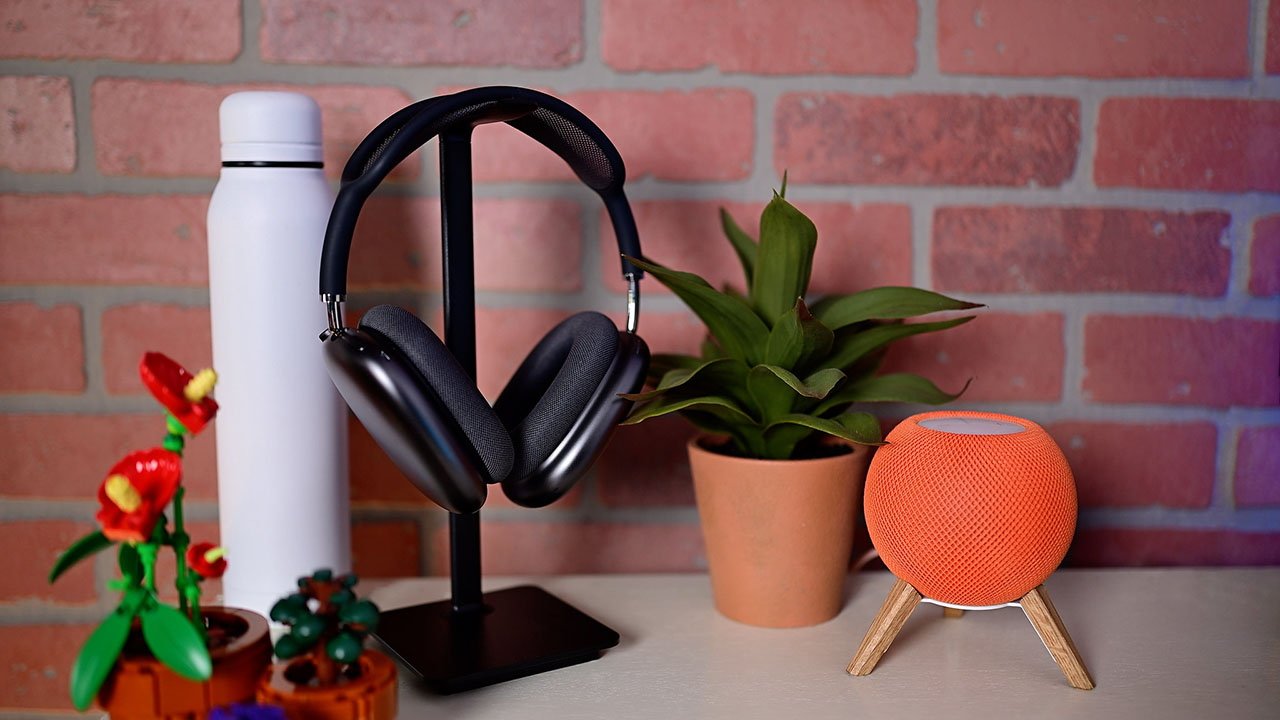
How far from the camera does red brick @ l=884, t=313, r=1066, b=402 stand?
81cm

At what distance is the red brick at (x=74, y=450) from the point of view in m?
0.79

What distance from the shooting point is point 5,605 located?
813mm

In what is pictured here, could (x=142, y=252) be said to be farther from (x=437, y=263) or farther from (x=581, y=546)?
(x=581, y=546)

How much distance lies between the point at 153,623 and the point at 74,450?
1.40 feet

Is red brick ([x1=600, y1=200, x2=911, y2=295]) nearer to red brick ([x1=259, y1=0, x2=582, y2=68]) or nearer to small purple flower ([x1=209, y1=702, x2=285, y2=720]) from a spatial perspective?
red brick ([x1=259, y1=0, x2=582, y2=68])

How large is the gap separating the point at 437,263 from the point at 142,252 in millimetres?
226

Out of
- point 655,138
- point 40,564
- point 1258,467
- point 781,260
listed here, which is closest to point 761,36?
point 655,138

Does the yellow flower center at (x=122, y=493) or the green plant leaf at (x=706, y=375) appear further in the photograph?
the green plant leaf at (x=706, y=375)

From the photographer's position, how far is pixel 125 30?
0.76 meters

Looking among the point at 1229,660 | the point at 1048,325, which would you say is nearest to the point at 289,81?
the point at 1048,325

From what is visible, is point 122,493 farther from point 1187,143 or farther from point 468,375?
point 1187,143

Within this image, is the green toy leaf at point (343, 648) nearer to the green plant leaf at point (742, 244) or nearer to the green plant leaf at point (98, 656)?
the green plant leaf at point (98, 656)

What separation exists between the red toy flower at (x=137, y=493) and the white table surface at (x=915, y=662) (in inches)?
7.3

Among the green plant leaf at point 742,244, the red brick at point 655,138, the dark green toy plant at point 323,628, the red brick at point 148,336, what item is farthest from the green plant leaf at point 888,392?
the red brick at point 148,336
